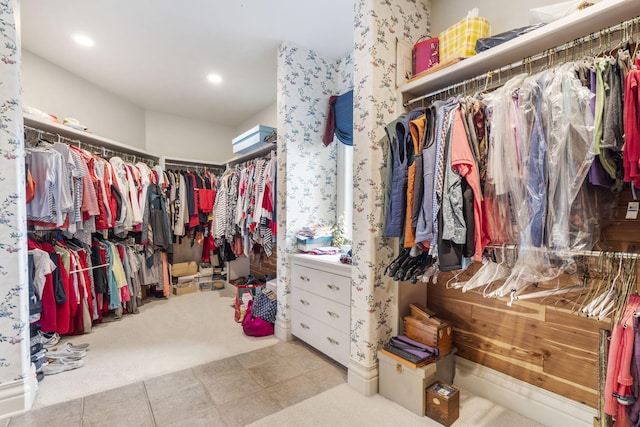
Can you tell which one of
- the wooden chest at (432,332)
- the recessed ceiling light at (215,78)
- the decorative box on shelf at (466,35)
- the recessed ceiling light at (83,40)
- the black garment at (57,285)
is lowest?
the wooden chest at (432,332)

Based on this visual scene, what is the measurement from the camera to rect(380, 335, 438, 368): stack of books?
1.70 m

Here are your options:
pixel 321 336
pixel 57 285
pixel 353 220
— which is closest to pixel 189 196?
pixel 57 285

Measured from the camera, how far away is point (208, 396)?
6.08 ft

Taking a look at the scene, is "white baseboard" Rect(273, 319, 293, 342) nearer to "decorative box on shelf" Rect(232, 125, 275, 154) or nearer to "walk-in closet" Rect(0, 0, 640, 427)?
"walk-in closet" Rect(0, 0, 640, 427)

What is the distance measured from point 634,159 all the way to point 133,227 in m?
4.17

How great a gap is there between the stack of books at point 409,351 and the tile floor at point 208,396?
479 mm

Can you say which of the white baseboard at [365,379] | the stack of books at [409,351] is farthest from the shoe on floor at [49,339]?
the stack of books at [409,351]

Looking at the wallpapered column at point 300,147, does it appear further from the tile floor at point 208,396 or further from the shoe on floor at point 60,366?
the shoe on floor at point 60,366

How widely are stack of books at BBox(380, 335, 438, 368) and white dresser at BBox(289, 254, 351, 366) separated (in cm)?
35

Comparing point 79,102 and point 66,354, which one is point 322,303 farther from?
point 79,102

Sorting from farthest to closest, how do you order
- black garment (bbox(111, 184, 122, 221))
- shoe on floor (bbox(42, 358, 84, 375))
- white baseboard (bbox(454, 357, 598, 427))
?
black garment (bbox(111, 184, 122, 221)), shoe on floor (bbox(42, 358, 84, 375)), white baseboard (bbox(454, 357, 598, 427))

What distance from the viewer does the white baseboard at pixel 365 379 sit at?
1.86 m

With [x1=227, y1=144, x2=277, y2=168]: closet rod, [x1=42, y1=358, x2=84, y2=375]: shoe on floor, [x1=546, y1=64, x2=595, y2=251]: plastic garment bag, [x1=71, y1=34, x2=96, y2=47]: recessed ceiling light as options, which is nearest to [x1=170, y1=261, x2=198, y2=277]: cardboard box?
[x1=227, y1=144, x2=277, y2=168]: closet rod

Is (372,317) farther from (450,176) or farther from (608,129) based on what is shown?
(608,129)
